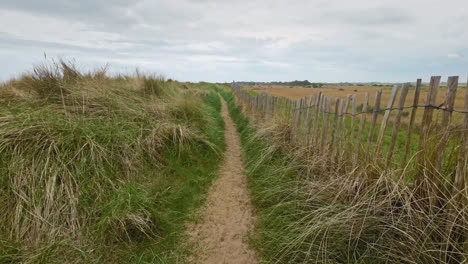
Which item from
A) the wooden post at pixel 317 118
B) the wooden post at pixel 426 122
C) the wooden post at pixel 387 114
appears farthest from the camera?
the wooden post at pixel 317 118

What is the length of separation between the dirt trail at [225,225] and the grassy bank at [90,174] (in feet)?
0.72

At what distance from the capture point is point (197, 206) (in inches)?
156

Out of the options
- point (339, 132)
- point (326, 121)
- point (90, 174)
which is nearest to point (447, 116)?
point (339, 132)

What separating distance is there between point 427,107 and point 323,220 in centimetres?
137

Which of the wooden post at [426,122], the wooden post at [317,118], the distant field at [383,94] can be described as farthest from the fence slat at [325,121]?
the wooden post at [426,122]

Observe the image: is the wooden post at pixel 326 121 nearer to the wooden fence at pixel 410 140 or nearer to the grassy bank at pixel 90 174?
the wooden fence at pixel 410 140

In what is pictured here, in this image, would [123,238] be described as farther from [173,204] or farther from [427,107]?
[427,107]

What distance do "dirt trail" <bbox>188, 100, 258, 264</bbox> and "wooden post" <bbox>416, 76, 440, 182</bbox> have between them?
1778 mm

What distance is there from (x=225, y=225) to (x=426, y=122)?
2.47 metres

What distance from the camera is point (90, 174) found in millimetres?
3779

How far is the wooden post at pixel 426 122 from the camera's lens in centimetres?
229

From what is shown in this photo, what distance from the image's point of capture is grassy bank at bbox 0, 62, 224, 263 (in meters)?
2.84

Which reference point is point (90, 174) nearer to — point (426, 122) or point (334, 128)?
point (334, 128)

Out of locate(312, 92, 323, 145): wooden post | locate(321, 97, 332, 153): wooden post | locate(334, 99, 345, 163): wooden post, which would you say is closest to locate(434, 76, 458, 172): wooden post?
A: locate(334, 99, 345, 163): wooden post
